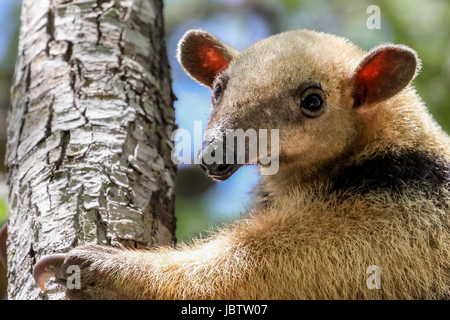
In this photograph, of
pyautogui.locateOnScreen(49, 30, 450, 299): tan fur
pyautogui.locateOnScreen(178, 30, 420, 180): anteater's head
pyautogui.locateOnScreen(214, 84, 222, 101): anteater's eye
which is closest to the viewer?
pyautogui.locateOnScreen(49, 30, 450, 299): tan fur

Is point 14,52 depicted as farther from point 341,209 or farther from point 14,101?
point 341,209

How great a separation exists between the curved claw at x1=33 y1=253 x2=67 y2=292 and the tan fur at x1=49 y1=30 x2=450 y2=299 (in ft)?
0.47

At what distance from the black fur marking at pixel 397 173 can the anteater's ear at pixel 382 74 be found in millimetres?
499

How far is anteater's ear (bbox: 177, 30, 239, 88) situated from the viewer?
191 inches

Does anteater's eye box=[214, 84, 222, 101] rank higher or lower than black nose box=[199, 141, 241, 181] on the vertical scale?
higher

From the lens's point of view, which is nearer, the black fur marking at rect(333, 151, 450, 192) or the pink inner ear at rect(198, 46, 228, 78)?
the black fur marking at rect(333, 151, 450, 192)

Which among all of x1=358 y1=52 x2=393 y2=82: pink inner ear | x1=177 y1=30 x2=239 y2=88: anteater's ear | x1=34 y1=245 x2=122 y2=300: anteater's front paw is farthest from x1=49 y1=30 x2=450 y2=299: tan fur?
x1=177 y1=30 x2=239 y2=88: anteater's ear

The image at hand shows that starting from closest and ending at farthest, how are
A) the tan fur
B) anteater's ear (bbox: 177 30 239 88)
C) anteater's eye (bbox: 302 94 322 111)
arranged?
the tan fur → anteater's eye (bbox: 302 94 322 111) → anteater's ear (bbox: 177 30 239 88)

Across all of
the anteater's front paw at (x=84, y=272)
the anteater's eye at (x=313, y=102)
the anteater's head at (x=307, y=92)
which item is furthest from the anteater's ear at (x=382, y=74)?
the anteater's front paw at (x=84, y=272)

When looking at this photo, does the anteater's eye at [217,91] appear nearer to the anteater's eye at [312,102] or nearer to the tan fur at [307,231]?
the tan fur at [307,231]

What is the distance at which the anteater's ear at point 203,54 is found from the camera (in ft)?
15.9

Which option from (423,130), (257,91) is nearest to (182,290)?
(257,91)

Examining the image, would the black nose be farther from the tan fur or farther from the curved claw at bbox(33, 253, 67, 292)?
the curved claw at bbox(33, 253, 67, 292)

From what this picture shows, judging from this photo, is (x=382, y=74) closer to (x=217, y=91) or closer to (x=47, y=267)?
(x=217, y=91)
